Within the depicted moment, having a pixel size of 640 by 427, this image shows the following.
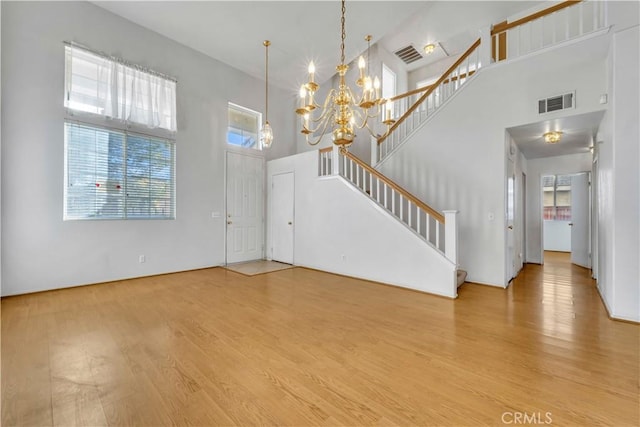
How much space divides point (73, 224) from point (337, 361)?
173 inches

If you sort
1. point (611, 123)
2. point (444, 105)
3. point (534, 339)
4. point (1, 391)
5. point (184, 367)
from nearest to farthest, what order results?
point (1, 391)
point (184, 367)
point (534, 339)
point (611, 123)
point (444, 105)

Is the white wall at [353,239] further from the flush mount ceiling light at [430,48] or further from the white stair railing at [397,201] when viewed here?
the flush mount ceiling light at [430,48]

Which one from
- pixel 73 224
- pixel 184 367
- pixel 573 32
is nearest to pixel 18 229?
pixel 73 224

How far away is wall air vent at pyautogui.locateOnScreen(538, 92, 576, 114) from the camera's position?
11.8ft

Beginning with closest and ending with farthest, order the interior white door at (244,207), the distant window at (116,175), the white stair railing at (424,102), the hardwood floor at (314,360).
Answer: the hardwood floor at (314,360)
the distant window at (116,175)
the white stair railing at (424,102)
the interior white door at (244,207)

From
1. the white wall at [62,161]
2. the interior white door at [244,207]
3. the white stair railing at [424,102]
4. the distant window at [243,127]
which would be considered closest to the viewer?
the white wall at [62,161]

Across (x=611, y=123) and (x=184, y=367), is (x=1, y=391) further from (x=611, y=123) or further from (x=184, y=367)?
(x=611, y=123)

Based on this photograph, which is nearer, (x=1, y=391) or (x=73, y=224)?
(x=1, y=391)

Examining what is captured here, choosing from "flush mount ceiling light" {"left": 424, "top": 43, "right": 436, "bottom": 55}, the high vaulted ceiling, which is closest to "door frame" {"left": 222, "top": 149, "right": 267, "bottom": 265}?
the high vaulted ceiling

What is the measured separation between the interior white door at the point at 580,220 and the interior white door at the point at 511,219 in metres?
2.26

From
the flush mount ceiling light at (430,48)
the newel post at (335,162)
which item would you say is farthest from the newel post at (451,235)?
the flush mount ceiling light at (430,48)

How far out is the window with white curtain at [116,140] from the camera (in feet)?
13.3

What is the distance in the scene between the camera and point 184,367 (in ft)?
6.57

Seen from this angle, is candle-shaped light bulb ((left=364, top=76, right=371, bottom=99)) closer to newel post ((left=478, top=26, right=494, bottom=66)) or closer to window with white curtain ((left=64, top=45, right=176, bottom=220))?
newel post ((left=478, top=26, right=494, bottom=66))
